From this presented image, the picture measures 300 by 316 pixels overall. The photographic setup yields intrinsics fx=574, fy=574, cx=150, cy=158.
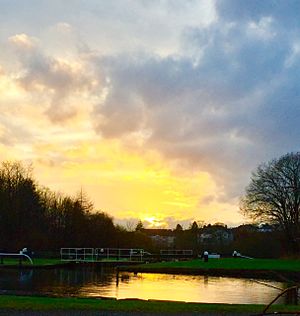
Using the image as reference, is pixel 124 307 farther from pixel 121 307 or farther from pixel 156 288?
pixel 156 288

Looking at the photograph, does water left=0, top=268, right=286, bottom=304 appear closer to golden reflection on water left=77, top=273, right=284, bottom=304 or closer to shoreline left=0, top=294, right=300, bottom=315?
golden reflection on water left=77, top=273, right=284, bottom=304

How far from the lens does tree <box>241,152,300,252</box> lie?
67.7 meters

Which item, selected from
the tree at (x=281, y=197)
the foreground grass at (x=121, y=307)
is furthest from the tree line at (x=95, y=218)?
the foreground grass at (x=121, y=307)

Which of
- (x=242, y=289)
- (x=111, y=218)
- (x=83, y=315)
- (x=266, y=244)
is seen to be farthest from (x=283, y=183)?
(x=83, y=315)

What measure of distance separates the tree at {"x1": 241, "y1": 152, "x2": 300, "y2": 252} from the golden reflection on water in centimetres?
3593

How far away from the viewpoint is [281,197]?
68.2 meters

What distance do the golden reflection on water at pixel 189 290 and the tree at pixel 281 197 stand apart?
35933 millimetres

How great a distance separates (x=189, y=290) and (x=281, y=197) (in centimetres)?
4359

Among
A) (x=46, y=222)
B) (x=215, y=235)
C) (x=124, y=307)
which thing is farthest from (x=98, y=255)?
(x=124, y=307)

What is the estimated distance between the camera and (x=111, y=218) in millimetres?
86062

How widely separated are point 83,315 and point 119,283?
15606mm

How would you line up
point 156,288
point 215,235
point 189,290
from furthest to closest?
point 215,235 < point 156,288 < point 189,290

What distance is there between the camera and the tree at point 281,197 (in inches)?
2665

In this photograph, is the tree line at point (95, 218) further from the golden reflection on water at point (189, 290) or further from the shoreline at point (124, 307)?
the shoreline at point (124, 307)
